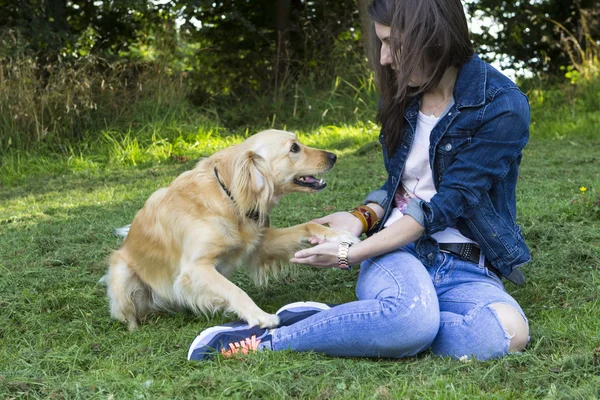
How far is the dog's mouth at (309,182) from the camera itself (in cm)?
357

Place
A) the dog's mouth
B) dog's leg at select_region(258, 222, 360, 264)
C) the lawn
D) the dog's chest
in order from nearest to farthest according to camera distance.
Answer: the lawn, the dog's chest, dog's leg at select_region(258, 222, 360, 264), the dog's mouth

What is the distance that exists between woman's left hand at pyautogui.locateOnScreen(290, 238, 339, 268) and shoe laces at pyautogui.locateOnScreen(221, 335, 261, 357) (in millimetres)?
357

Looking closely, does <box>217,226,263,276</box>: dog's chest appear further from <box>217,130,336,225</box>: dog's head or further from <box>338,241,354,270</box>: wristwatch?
<box>338,241,354,270</box>: wristwatch

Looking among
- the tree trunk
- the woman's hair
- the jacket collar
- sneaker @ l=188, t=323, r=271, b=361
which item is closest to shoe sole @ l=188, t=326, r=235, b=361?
sneaker @ l=188, t=323, r=271, b=361

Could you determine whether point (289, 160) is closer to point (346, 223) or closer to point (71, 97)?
point (346, 223)

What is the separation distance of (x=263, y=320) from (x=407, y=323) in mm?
628

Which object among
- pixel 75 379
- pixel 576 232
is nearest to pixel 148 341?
pixel 75 379

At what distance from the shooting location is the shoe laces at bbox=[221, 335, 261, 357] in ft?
8.93

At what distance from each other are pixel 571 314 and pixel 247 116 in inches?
319

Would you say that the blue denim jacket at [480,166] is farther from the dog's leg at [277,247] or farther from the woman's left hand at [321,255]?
the dog's leg at [277,247]

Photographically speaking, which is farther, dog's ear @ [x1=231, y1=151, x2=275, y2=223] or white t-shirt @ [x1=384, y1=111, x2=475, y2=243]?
dog's ear @ [x1=231, y1=151, x2=275, y2=223]

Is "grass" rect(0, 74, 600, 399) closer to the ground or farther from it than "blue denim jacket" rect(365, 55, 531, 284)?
closer to the ground

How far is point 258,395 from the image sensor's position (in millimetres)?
2328

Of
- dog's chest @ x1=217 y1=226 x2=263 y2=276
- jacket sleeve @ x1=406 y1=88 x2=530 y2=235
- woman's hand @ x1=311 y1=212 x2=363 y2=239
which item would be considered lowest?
dog's chest @ x1=217 y1=226 x2=263 y2=276
